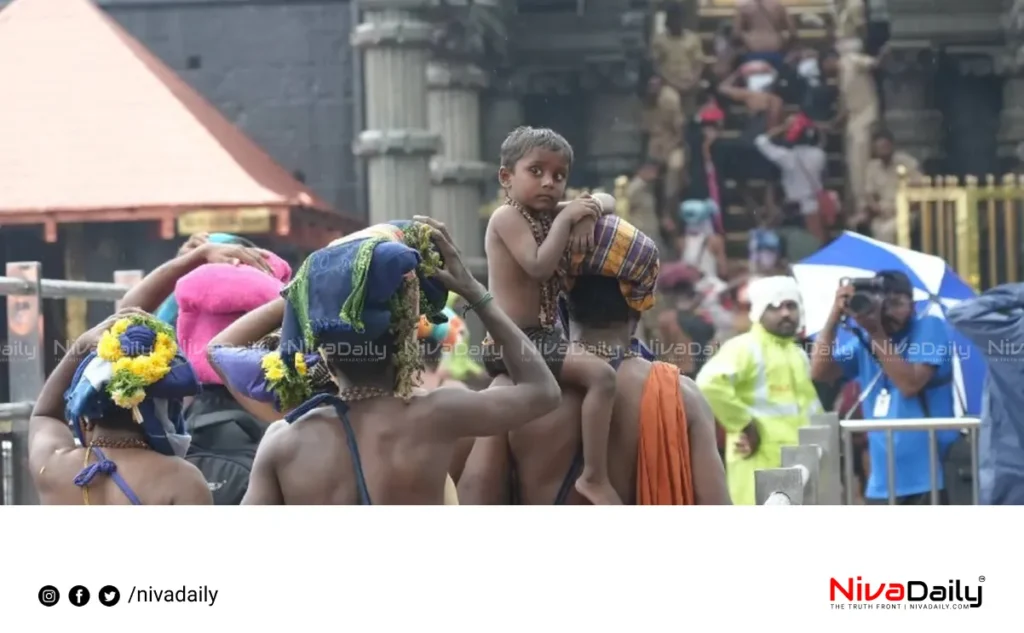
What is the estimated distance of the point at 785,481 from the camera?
367 centimetres

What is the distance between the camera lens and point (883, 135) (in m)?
8.00

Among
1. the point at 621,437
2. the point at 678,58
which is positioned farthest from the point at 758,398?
the point at 678,58

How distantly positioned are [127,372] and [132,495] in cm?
22

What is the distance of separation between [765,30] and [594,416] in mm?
5406

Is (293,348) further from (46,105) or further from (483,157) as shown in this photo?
(483,157)

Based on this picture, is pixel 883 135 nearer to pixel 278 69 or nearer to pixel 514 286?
pixel 278 69

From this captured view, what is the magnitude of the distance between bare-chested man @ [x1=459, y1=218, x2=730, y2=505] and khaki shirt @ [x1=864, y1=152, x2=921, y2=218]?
16.0 feet

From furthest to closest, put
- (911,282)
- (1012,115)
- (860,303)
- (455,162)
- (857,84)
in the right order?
(857,84), (1012,115), (455,162), (911,282), (860,303)

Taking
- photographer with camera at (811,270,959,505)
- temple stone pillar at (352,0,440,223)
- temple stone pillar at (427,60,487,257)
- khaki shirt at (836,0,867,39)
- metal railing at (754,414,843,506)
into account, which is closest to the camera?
metal railing at (754,414,843,506)

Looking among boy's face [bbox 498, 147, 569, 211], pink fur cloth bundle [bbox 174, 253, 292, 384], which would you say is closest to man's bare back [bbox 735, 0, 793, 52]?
pink fur cloth bundle [bbox 174, 253, 292, 384]

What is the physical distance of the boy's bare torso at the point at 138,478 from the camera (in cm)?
311

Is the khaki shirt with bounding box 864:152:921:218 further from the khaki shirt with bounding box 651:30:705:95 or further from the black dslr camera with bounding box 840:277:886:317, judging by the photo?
the black dslr camera with bounding box 840:277:886:317

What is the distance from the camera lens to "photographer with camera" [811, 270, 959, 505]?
542cm
